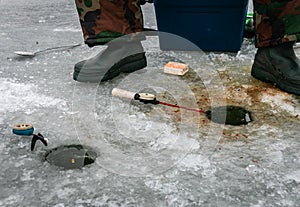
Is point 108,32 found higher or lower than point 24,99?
higher

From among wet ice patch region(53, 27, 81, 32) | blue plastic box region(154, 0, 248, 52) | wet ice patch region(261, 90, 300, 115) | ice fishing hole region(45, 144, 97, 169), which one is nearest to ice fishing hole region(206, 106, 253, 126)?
wet ice patch region(261, 90, 300, 115)

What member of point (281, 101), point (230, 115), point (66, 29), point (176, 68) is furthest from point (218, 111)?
point (66, 29)

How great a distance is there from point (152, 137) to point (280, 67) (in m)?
0.57

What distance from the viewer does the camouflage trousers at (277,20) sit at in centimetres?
136

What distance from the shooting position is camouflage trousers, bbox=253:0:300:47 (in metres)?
1.36

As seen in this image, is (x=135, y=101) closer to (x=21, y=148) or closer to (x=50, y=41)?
(x=21, y=148)

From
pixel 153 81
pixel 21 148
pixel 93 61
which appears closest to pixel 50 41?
pixel 93 61

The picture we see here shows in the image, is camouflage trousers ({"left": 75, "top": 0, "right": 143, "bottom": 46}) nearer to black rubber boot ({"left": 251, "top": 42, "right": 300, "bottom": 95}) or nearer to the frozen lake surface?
the frozen lake surface

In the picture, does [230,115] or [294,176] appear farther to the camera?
[230,115]

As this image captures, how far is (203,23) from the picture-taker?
1763mm

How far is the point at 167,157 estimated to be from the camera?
1.03m

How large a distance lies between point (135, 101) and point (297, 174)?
22.4 inches

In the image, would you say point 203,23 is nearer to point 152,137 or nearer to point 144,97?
point 144,97

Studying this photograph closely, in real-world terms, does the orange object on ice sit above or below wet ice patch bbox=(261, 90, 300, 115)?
above
